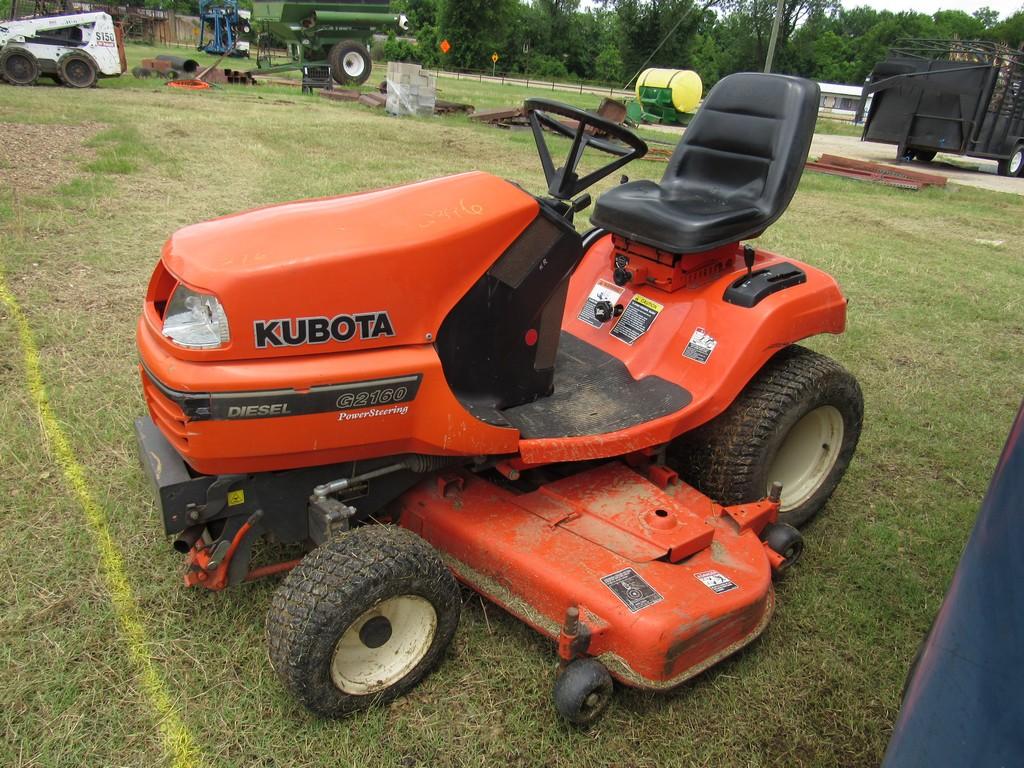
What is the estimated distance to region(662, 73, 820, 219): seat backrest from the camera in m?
3.06

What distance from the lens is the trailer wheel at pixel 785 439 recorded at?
2865 mm

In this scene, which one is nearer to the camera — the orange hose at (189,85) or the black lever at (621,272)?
the black lever at (621,272)

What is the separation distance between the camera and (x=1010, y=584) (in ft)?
3.66

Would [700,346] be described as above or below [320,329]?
below

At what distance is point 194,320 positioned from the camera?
2.00m

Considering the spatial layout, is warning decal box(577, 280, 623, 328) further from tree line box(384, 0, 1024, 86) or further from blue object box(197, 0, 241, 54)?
tree line box(384, 0, 1024, 86)

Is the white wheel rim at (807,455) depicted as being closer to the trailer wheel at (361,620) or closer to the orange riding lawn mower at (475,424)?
the orange riding lawn mower at (475,424)

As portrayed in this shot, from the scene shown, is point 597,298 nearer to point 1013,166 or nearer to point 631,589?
point 631,589

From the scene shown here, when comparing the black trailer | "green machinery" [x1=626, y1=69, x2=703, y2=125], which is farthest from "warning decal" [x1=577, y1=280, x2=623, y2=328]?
"green machinery" [x1=626, y1=69, x2=703, y2=125]

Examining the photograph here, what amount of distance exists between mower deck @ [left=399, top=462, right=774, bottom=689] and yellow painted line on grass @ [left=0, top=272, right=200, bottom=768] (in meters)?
0.81

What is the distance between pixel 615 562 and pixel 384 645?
679 mm

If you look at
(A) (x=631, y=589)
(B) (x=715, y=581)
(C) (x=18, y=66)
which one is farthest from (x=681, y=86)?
(A) (x=631, y=589)

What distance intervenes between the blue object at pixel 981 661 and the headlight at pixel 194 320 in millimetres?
1559

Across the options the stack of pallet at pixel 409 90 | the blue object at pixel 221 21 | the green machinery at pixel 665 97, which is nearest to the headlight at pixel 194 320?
the stack of pallet at pixel 409 90
